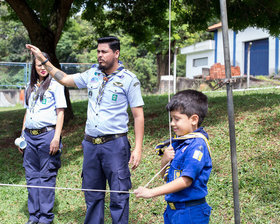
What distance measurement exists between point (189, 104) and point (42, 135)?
7.57 ft

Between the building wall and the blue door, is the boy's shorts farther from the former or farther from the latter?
the blue door

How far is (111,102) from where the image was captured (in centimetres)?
333

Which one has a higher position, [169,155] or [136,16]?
[136,16]

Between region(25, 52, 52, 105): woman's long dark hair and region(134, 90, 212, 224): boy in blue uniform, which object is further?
region(25, 52, 52, 105): woman's long dark hair

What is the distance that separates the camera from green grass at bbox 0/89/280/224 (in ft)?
14.2

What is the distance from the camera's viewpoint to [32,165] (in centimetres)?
420

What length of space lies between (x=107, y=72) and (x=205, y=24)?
568 cm

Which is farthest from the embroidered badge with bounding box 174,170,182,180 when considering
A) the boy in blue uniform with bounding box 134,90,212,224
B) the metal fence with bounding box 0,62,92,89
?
the metal fence with bounding box 0,62,92,89

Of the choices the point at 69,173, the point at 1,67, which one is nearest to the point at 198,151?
the point at 69,173

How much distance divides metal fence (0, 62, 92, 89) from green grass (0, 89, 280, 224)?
1161 cm

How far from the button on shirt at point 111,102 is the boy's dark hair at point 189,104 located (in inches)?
41.4

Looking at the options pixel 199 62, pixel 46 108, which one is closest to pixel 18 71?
pixel 199 62

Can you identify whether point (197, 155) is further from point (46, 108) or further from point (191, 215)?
point (46, 108)

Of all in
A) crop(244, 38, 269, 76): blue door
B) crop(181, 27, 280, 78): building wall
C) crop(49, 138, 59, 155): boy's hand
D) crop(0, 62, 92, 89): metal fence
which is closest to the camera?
crop(49, 138, 59, 155): boy's hand
